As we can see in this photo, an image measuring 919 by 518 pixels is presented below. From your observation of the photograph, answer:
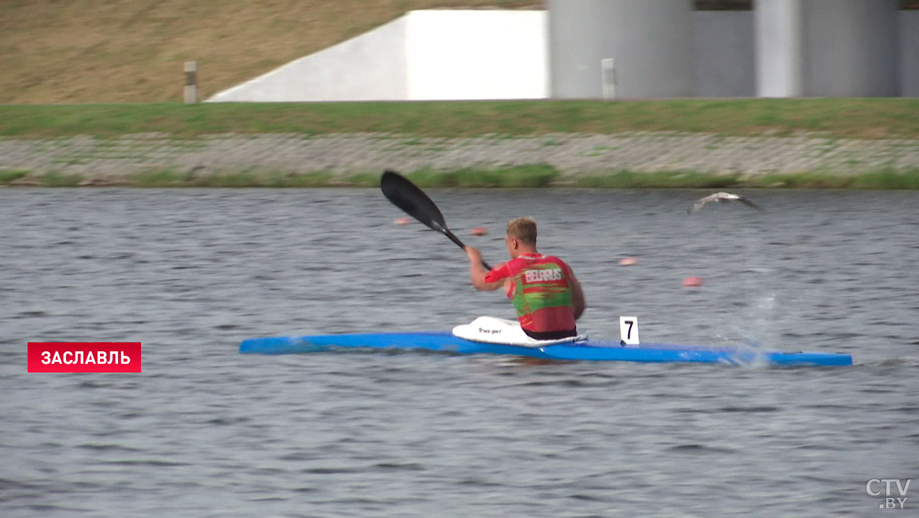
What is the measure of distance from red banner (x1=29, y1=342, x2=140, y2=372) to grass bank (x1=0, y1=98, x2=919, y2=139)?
1571 cm

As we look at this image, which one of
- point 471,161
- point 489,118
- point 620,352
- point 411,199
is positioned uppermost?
point 489,118

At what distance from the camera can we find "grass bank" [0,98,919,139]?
27719 millimetres

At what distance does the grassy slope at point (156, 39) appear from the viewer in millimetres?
39219

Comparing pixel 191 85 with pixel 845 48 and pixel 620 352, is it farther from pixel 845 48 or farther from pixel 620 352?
pixel 620 352

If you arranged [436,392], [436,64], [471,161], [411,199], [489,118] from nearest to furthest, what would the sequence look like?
[436,392]
[411,199]
[471,161]
[489,118]
[436,64]

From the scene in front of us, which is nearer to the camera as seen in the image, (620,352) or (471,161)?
(620,352)

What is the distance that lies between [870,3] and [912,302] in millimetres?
21191

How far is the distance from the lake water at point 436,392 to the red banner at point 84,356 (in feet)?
0.52

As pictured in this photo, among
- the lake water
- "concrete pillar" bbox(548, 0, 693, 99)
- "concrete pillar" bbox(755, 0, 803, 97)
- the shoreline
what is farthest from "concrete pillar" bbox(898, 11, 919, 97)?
the lake water

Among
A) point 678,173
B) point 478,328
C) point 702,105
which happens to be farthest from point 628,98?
point 478,328

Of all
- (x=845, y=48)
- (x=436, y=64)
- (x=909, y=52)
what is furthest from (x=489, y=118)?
(x=909, y=52)

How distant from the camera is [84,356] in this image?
12.9 m

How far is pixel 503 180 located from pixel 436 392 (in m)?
16.0

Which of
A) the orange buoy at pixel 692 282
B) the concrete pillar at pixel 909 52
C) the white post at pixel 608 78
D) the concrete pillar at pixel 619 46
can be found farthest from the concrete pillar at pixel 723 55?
the orange buoy at pixel 692 282
